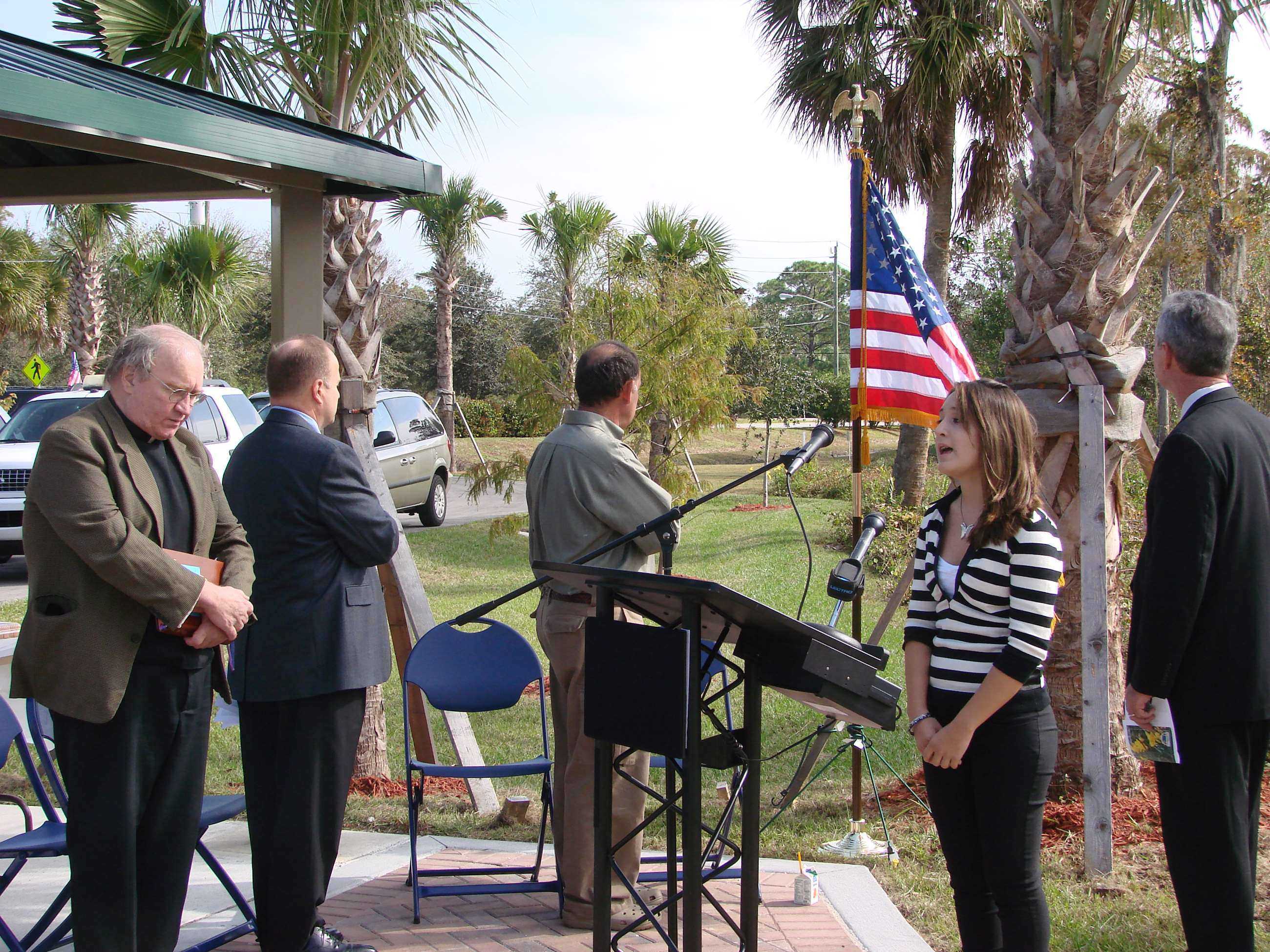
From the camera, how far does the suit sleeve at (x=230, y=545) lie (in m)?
3.18

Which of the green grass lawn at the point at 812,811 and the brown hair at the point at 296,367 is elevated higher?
the brown hair at the point at 296,367

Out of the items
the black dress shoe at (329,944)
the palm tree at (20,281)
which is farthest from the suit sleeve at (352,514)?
the palm tree at (20,281)

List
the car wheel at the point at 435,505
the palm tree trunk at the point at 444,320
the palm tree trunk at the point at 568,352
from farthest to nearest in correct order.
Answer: the palm tree trunk at the point at 444,320 < the car wheel at the point at 435,505 < the palm tree trunk at the point at 568,352

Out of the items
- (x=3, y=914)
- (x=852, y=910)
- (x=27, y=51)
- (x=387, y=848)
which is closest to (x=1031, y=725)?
(x=852, y=910)

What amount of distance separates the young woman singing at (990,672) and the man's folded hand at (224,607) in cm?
190

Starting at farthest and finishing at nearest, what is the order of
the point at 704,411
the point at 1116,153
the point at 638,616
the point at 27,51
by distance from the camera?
the point at 704,411, the point at 1116,153, the point at 638,616, the point at 27,51

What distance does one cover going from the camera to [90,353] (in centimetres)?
2320

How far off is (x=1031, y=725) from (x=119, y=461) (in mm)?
2557

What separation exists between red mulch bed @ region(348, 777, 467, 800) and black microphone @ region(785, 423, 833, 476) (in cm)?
295

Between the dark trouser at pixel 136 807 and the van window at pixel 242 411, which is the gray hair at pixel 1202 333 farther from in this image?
the van window at pixel 242 411

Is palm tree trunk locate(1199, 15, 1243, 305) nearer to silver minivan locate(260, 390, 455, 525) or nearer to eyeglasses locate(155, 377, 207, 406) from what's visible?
silver minivan locate(260, 390, 455, 525)

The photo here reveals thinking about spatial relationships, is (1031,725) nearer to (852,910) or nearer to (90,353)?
(852,910)

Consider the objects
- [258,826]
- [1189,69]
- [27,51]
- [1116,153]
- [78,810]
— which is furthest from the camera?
[1189,69]

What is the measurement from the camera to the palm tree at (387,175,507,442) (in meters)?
28.7
